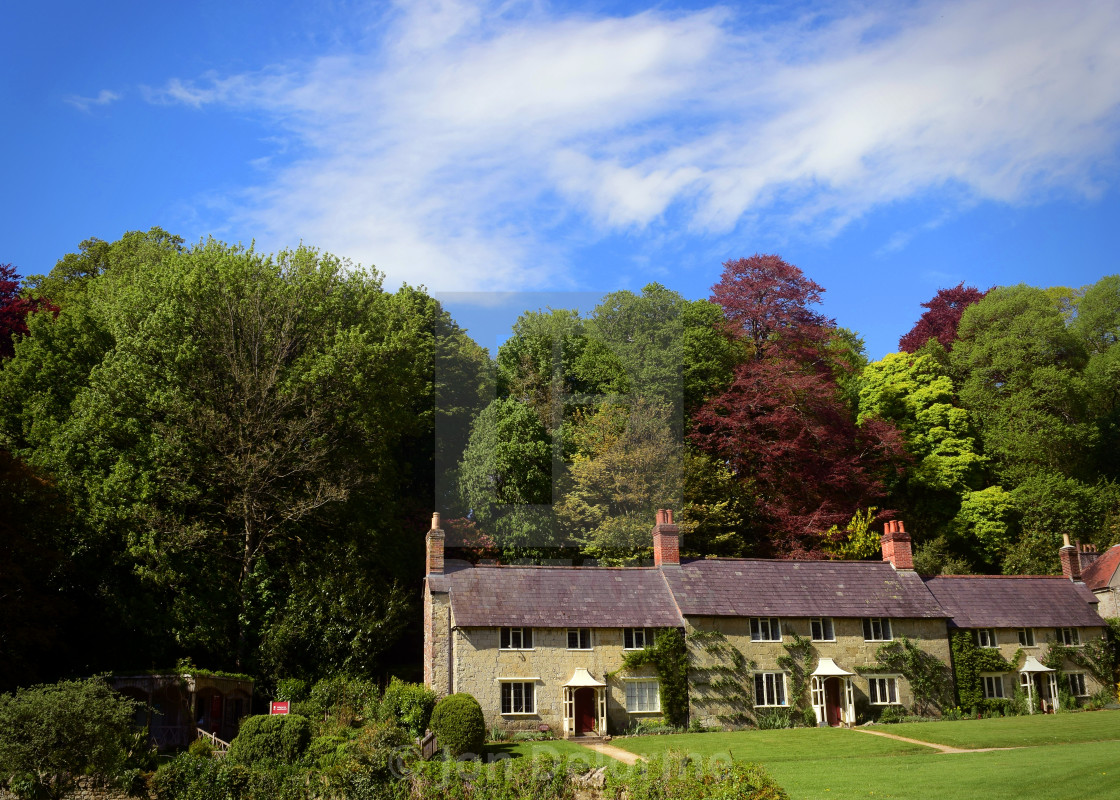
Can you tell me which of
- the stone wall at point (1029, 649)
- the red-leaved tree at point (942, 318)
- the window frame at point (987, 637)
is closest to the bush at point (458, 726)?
the window frame at point (987, 637)

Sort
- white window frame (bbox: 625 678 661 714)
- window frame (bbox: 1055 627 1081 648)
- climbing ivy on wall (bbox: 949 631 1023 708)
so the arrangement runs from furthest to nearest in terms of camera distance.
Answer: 1. window frame (bbox: 1055 627 1081 648)
2. climbing ivy on wall (bbox: 949 631 1023 708)
3. white window frame (bbox: 625 678 661 714)

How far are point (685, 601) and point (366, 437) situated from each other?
48.5ft

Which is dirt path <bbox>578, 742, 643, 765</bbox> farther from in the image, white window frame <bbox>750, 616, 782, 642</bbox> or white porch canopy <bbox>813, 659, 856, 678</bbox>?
white porch canopy <bbox>813, 659, 856, 678</bbox>

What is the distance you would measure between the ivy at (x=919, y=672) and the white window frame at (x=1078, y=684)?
5521 millimetres

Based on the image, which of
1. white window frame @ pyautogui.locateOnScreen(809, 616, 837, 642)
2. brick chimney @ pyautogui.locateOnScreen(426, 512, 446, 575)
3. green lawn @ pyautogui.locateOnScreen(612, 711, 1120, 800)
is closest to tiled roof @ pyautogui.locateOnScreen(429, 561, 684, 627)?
brick chimney @ pyautogui.locateOnScreen(426, 512, 446, 575)

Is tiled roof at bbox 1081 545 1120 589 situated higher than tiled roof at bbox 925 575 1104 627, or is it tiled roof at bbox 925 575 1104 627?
tiled roof at bbox 1081 545 1120 589

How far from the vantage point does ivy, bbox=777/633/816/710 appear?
119 feet

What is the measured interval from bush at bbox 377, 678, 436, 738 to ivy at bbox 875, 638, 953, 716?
17331 mm

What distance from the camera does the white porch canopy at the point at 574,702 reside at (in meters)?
34.2

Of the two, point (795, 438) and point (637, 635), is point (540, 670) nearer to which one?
point (637, 635)

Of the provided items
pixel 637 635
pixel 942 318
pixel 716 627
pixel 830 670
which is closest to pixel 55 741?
pixel 637 635

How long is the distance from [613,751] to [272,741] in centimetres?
1048

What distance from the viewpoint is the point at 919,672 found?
122ft

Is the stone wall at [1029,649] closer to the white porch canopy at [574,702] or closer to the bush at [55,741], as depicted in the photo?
the white porch canopy at [574,702]
